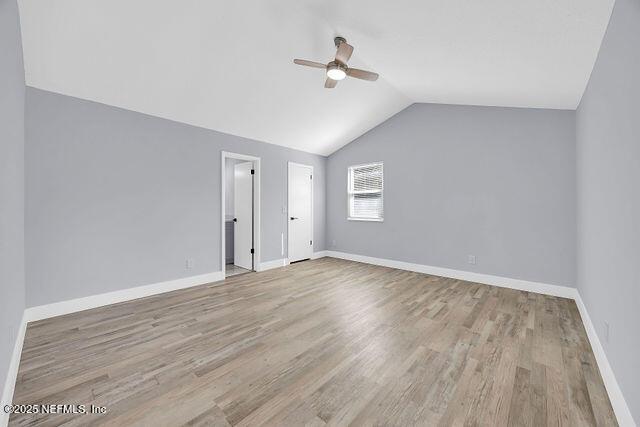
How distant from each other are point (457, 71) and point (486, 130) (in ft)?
4.87

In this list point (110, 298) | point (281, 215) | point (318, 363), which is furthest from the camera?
point (281, 215)

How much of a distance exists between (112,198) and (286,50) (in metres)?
2.80

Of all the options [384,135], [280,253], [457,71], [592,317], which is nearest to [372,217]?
[384,135]

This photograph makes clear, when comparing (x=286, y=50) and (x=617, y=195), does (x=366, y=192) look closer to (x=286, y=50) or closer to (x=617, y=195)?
(x=286, y=50)

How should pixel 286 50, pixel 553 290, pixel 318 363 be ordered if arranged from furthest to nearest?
pixel 553 290, pixel 286 50, pixel 318 363

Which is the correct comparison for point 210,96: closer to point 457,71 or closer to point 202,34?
point 202,34

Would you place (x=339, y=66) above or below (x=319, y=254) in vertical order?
above

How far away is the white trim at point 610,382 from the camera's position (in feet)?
4.59

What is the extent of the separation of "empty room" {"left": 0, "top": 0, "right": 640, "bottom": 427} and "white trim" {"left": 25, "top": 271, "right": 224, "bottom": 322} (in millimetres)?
24

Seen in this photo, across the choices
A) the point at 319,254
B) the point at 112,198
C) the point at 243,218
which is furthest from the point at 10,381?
the point at 319,254

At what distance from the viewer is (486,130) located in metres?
4.11

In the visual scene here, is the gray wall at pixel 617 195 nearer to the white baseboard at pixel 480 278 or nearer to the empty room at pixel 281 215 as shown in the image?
the empty room at pixel 281 215

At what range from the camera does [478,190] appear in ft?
13.8

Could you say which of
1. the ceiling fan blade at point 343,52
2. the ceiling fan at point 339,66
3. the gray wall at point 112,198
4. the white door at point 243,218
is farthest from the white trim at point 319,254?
the ceiling fan blade at point 343,52
